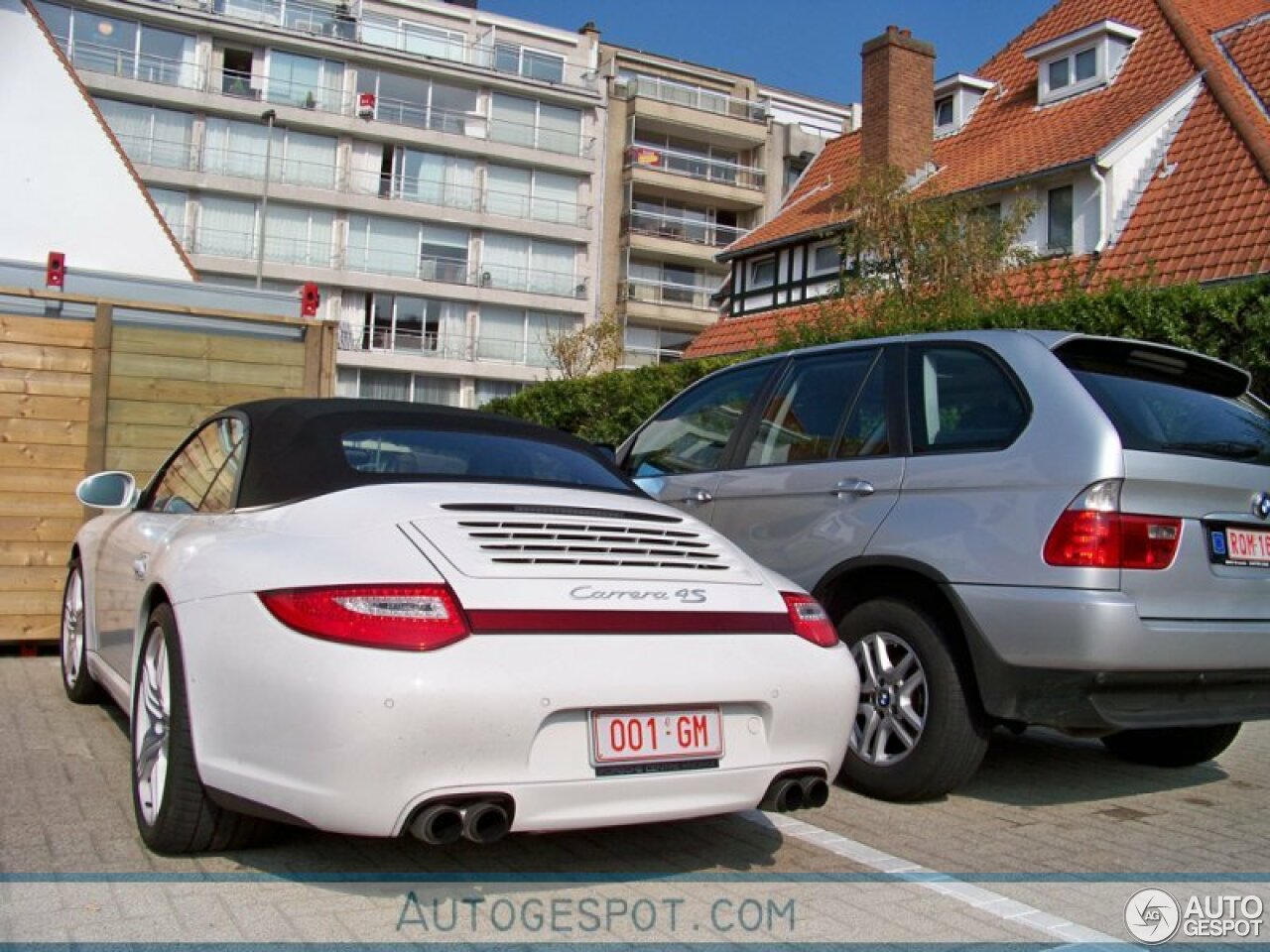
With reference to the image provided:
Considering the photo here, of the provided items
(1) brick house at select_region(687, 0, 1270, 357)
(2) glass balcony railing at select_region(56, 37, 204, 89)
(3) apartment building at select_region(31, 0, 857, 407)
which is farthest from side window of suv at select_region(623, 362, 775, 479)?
(2) glass balcony railing at select_region(56, 37, 204, 89)

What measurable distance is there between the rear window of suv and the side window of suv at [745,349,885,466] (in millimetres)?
990

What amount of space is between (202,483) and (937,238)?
11030 mm

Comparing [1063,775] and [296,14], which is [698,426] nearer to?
[1063,775]

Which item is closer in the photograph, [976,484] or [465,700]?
[465,700]

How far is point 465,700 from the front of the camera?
9.75 feet

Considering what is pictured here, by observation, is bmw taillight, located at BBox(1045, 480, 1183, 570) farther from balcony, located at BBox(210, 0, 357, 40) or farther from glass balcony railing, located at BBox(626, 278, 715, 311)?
glass balcony railing, located at BBox(626, 278, 715, 311)

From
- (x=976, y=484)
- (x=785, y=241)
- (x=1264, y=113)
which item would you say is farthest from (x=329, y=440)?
(x=785, y=241)

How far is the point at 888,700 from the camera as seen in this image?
4723 millimetres

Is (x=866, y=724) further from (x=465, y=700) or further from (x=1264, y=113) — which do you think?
(x=1264, y=113)

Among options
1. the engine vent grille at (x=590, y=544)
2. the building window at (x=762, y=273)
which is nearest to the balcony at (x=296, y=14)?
the building window at (x=762, y=273)

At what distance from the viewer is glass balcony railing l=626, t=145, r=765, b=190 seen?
54.9 m

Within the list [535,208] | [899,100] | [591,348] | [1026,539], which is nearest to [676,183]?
[535,208]

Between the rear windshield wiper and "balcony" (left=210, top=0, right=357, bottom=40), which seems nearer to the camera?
the rear windshield wiper

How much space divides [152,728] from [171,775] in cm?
38
